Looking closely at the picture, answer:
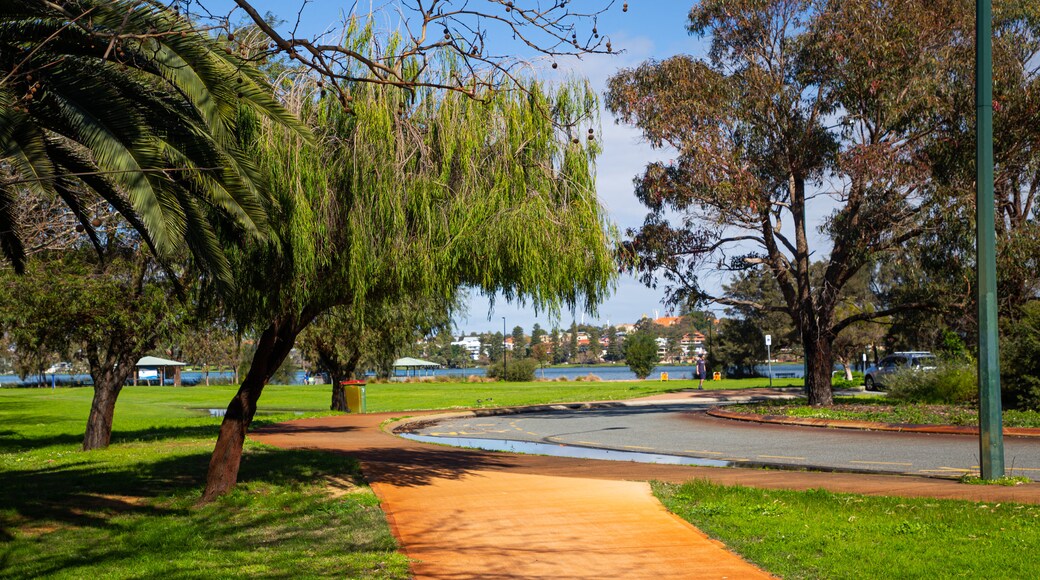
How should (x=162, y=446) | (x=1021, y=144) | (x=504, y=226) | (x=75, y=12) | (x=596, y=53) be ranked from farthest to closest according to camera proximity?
(x=1021, y=144)
(x=162, y=446)
(x=504, y=226)
(x=75, y=12)
(x=596, y=53)

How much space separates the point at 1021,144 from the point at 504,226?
19.5 m

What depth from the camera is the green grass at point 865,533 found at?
7266 millimetres

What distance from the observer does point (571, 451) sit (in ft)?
63.2

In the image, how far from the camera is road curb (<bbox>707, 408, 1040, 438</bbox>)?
2022 cm

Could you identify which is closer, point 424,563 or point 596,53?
point 596,53

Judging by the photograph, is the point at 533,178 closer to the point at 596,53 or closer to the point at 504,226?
the point at 504,226

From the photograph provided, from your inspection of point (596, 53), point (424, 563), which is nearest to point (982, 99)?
point (596, 53)

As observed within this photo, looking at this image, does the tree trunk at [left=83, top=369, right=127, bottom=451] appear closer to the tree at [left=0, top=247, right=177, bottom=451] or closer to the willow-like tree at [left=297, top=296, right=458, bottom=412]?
the tree at [left=0, top=247, right=177, bottom=451]

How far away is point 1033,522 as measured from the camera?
28.6 feet

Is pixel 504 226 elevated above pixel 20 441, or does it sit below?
above

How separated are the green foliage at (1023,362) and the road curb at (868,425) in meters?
3.21

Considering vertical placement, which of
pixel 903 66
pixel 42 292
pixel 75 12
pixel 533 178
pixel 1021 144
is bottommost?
pixel 42 292

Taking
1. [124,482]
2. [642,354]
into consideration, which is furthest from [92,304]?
[642,354]

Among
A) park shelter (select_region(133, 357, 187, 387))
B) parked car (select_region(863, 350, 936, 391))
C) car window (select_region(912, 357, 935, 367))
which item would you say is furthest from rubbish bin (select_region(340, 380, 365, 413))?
park shelter (select_region(133, 357, 187, 387))
